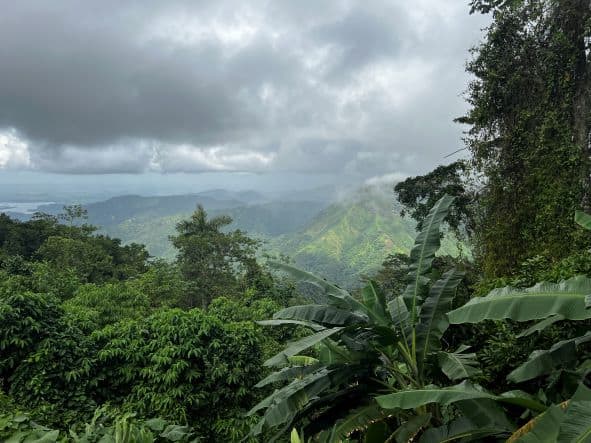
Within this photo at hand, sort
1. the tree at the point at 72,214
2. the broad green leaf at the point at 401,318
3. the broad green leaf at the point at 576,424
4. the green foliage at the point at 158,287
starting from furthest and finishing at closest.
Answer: the tree at the point at 72,214, the green foliage at the point at 158,287, the broad green leaf at the point at 401,318, the broad green leaf at the point at 576,424

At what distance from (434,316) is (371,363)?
2.35 feet

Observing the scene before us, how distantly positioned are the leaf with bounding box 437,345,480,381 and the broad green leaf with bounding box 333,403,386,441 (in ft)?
2.12

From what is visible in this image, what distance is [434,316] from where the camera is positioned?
3527 millimetres

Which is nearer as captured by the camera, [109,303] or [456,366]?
[456,366]

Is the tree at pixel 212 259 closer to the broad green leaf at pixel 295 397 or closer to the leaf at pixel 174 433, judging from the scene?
the leaf at pixel 174 433

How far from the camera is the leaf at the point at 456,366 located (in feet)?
9.70

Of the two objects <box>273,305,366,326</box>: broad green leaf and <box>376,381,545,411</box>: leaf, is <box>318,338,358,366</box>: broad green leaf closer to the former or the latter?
<box>273,305,366,326</box>: broad green leaf

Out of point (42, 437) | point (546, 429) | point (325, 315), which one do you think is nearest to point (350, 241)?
point (325, 315)

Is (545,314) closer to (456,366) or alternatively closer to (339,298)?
(456,366)

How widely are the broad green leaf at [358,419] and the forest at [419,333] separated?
0.04 feet

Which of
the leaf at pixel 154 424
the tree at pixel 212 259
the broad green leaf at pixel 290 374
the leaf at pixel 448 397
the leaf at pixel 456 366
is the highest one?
the leaf at pixel 448 397

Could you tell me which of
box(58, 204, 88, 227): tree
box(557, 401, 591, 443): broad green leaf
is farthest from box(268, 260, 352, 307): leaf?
box(58, 204, 88, 227): tree

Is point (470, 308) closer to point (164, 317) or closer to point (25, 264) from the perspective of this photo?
point (164, 317)

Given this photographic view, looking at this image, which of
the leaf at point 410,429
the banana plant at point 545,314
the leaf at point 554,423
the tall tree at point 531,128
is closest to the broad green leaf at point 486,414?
the banana plant at point 545,314
